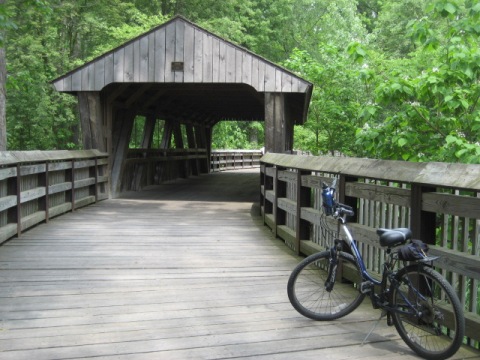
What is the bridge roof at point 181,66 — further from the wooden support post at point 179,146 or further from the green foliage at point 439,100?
the wooden support post at point 179,146

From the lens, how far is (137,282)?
18.0ft

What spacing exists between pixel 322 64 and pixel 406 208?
1998 centimetres

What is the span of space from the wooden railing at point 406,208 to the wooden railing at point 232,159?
21.4 metres

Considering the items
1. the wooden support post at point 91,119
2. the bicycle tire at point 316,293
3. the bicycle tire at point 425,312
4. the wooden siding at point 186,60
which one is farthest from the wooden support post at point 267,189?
the bicycle tire at point 425,312

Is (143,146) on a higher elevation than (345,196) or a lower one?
higher

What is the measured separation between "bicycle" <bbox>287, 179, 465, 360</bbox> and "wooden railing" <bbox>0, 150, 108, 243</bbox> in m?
4.43

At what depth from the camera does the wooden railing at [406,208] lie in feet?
11.8

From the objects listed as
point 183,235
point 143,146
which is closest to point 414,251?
point 183,235

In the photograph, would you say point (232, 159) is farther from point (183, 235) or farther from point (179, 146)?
point (183, 235)

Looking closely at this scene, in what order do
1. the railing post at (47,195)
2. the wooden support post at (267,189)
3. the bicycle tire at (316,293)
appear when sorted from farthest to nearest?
the wooden support post at (267,189) < the railing post at (47,195) < the bicycle tire at (316,293)

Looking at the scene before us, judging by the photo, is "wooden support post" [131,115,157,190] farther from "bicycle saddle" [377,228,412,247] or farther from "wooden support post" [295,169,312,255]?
"bicycle saddle" [377,228,412,247]

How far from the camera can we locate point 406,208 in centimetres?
446

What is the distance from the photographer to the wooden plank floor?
3662 mm

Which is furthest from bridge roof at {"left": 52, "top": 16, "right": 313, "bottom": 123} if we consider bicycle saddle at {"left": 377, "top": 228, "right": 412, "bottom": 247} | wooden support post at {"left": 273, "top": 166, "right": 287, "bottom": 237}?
bicycle saddle at {"left": 377, "top": 228, "right": 412, "bottom": 247}
